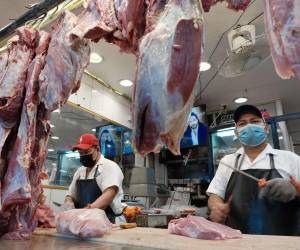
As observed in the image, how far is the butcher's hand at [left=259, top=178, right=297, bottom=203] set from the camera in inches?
77.4

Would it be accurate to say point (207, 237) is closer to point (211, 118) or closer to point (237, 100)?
point (237, 100)

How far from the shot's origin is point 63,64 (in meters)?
1.40

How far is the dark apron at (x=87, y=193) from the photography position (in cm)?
309

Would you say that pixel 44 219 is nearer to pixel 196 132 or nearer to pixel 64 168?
pixel 64 168

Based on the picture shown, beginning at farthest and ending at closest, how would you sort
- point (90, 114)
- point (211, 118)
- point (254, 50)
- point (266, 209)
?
point (211, 118) → point (90, 114) → point (254, 50) → point (266, 209)

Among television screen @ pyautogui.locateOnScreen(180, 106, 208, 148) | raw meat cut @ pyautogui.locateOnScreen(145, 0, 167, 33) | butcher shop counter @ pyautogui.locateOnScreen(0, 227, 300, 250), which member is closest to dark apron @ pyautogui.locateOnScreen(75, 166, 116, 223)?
butcher shop counter @ pyautogui.locateOnScreen(0, 227, 300, 250)

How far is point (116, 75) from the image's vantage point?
5.00 meters

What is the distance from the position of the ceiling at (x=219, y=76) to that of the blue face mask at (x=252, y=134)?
1328mm

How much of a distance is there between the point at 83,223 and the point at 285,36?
4.42 ft

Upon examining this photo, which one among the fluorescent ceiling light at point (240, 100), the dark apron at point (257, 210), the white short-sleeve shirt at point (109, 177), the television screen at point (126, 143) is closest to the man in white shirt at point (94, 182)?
the white short-sleeve shirt at point (109, 177)

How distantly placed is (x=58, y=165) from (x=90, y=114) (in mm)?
1005

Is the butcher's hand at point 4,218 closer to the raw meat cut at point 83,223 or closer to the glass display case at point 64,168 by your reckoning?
the raw meat cut at point 83,223

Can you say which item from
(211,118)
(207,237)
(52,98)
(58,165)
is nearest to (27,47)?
(52,98)

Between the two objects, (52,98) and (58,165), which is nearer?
(52,98)
